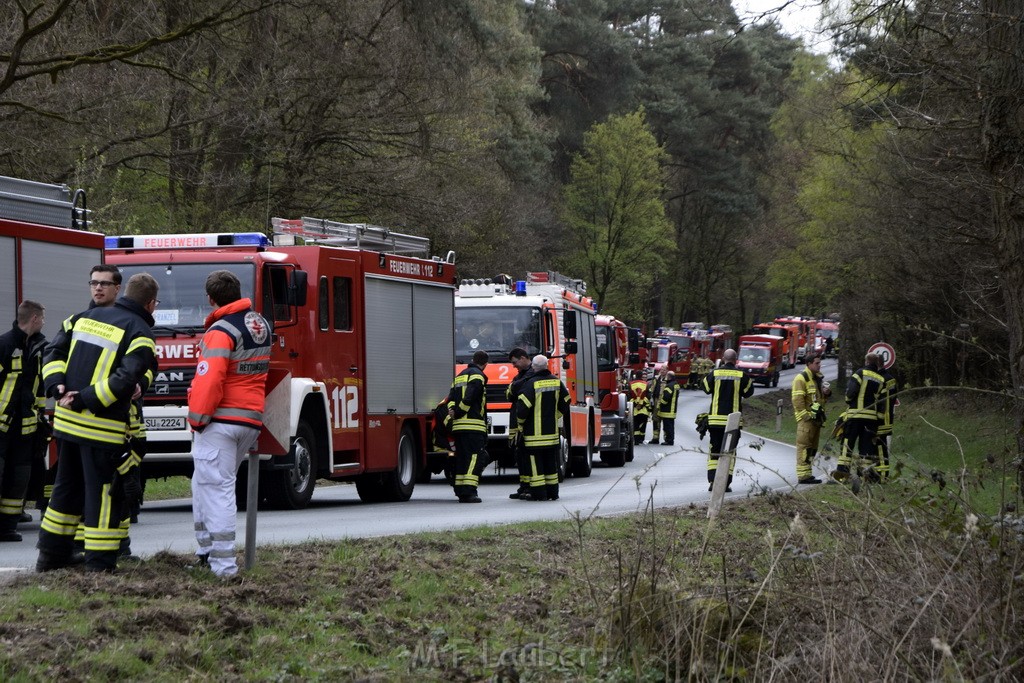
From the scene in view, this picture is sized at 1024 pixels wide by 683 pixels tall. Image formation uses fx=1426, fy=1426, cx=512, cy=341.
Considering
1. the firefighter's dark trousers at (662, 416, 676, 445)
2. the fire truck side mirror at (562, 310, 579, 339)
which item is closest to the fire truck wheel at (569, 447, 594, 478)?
the fire truck side mirror at (562, 310, 579, 339)

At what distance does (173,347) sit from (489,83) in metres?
21.1

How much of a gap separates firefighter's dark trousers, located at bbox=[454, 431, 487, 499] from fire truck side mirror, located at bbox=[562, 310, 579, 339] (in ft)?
18.7

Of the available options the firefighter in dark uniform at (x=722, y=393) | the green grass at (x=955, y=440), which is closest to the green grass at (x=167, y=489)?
the firefighter in dark uniform at (x=722, y=393)

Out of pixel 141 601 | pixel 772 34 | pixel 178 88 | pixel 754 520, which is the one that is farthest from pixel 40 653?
pixel 178 88

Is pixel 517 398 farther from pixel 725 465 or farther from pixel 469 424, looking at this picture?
pixel 725 465

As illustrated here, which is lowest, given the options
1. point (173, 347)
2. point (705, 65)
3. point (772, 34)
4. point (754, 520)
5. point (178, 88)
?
point (754, 520)

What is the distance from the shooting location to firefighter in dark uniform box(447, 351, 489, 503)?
52.4 ft

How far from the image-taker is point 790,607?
725 centimetres

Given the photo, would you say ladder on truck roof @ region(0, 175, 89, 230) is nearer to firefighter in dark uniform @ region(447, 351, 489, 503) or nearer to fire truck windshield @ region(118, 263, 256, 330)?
fire truck windshield @ region(118, 263, 256, 330)

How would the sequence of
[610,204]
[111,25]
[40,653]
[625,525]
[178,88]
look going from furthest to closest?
1. [610,204]
2. [178,88]
3. [111,25]
4. [625,525]
5. [40,653]

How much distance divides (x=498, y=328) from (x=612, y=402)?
19.4 feet

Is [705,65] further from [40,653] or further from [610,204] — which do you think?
[40,653]

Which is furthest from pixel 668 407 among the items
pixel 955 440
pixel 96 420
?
pixel 96 420

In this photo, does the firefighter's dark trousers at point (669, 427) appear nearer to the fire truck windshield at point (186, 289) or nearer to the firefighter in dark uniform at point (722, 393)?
the firefighter in dark uniform at point (722, 393)
